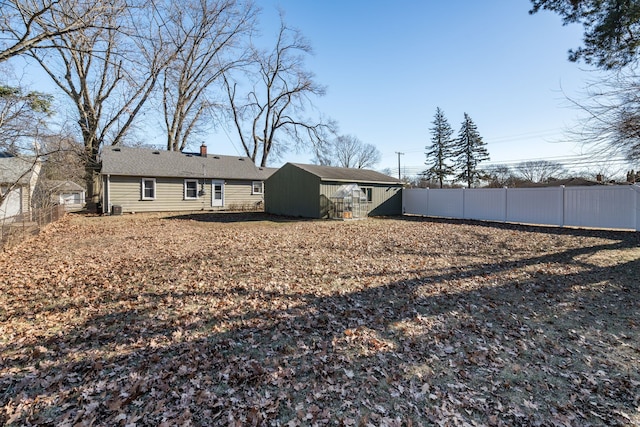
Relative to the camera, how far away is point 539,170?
145ft

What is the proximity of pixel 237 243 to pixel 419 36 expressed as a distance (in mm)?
10669

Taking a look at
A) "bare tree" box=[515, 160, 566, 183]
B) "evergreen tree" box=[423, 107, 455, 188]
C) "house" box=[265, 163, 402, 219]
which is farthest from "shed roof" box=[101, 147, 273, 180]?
"bare tree" box=[515, 160, 566, 183]

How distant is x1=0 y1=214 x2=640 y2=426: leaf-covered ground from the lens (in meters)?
2.72

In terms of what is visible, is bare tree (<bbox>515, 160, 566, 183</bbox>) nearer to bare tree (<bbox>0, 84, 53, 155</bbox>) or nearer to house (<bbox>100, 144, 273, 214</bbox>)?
house (<bbox>100, 144, 273, 214</bbox>)

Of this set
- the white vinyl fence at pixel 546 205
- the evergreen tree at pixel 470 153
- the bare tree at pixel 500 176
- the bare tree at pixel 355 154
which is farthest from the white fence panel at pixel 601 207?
the bare tree at pixel 355 154

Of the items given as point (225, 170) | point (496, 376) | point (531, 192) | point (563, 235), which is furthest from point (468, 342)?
point (225, 170)

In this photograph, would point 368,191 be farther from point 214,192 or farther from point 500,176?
point 500,176

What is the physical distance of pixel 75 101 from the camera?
70.2 feet

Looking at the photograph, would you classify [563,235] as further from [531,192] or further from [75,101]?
[75,101]

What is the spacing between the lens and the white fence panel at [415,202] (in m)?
19.8

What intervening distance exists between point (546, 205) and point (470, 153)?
28.9m

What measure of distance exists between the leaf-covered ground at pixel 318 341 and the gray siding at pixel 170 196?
13014 millimetres

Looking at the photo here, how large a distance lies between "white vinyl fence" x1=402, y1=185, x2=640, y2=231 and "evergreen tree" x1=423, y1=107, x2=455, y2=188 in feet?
80.4

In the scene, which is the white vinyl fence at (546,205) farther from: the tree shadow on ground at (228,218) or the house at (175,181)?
the house at (175,181)
